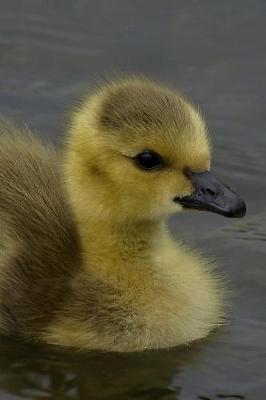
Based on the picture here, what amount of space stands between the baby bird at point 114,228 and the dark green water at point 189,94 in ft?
0.39

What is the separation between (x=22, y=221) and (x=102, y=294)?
1.59ft

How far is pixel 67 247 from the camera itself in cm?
607

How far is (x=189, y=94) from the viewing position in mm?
8375

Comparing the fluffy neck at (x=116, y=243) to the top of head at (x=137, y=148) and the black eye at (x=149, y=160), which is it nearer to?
the top of head at (x=137, y=148)

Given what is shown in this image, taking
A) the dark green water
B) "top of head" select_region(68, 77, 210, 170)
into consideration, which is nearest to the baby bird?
"top of head" select_region(68, 77, 210, 170)

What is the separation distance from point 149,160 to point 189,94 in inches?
102

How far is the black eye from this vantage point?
5.83 meters

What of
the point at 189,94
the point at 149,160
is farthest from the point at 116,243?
the point at 189,94

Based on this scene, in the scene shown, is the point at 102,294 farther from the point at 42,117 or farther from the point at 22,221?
the point at 42,117

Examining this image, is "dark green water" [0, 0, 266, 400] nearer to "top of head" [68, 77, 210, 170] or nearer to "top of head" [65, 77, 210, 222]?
"top of head" [65, 77, 210, 222]

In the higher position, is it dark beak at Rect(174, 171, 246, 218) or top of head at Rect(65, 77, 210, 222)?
top of head at Rect(65, 77, 210, 222)

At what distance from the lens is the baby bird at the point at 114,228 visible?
19.1 feet

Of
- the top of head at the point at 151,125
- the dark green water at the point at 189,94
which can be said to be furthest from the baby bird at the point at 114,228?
the dark green water at the point at 189,94

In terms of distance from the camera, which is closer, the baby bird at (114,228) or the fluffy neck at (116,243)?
the baby bird at (114,228)
